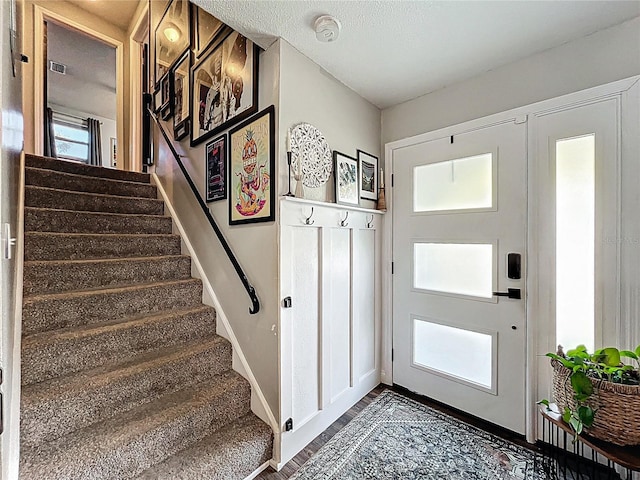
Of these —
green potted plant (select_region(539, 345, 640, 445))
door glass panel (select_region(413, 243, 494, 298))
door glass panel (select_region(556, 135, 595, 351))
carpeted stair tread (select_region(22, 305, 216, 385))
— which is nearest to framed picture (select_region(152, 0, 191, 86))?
carpeted stair tread (select_region(22, 305, 216, 385))

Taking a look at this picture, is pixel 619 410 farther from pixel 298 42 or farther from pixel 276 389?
pixel 298 42

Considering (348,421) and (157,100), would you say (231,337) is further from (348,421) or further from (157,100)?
(157,100)

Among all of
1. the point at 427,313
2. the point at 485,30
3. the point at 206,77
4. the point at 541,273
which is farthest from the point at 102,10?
the point at 541,273

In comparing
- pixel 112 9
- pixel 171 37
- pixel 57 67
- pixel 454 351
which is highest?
pixel 112 9

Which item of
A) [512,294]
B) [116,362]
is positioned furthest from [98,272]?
[512,294]

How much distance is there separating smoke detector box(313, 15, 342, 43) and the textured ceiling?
144 inches

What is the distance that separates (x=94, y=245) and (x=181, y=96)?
159 centimetres

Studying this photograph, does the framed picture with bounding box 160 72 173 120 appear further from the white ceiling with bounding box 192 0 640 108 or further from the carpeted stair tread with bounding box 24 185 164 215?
the white ceiling with bounding box 192 0 640 108

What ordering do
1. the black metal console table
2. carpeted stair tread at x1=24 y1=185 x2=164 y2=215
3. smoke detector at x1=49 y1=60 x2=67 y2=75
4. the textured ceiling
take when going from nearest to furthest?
the black metal console table < carpeted stair tread at x1=24 y1=185 x2=164 y2=215 < the textured ceiling < smoke detector at x1=49 y1=60 x2=67 y2=75

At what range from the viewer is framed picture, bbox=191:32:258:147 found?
6.33 feet

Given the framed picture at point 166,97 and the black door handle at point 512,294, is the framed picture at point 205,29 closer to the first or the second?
the framed picture at point 166,97

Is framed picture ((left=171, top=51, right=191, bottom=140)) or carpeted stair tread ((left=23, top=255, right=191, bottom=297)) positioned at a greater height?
framed picture ((left=171, top=51, right=191, bottom=140))

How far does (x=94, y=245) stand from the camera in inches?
92.0

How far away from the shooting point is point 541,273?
1.85m
